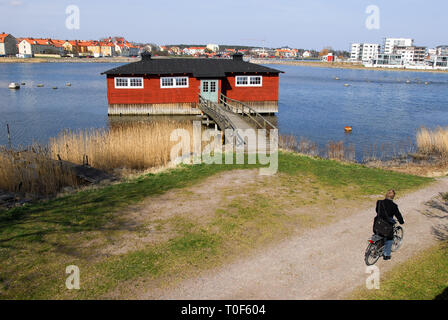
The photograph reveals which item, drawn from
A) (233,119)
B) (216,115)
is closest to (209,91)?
(216,115)

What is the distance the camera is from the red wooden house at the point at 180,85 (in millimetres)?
38875

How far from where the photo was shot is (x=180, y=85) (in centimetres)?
4000

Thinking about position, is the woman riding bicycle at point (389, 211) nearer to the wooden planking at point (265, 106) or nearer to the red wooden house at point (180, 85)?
the red wooden house at point (180, 85)

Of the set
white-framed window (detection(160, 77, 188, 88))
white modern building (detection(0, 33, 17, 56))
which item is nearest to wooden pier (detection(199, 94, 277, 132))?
white-framed window (detection(160, 77, 188, 88))

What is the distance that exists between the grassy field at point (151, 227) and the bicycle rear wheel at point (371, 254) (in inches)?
97.9

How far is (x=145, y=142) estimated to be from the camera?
74.1ft

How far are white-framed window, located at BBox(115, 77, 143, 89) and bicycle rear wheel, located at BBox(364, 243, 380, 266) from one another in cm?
3413

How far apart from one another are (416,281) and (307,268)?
241cm

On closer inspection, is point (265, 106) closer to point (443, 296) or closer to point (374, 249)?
point (374, 249)

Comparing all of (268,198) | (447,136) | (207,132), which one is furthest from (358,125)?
(268,198)

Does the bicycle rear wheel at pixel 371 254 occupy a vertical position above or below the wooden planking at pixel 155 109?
below

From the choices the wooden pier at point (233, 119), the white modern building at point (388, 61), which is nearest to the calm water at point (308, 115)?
the wooden pier at point (233, 119)
